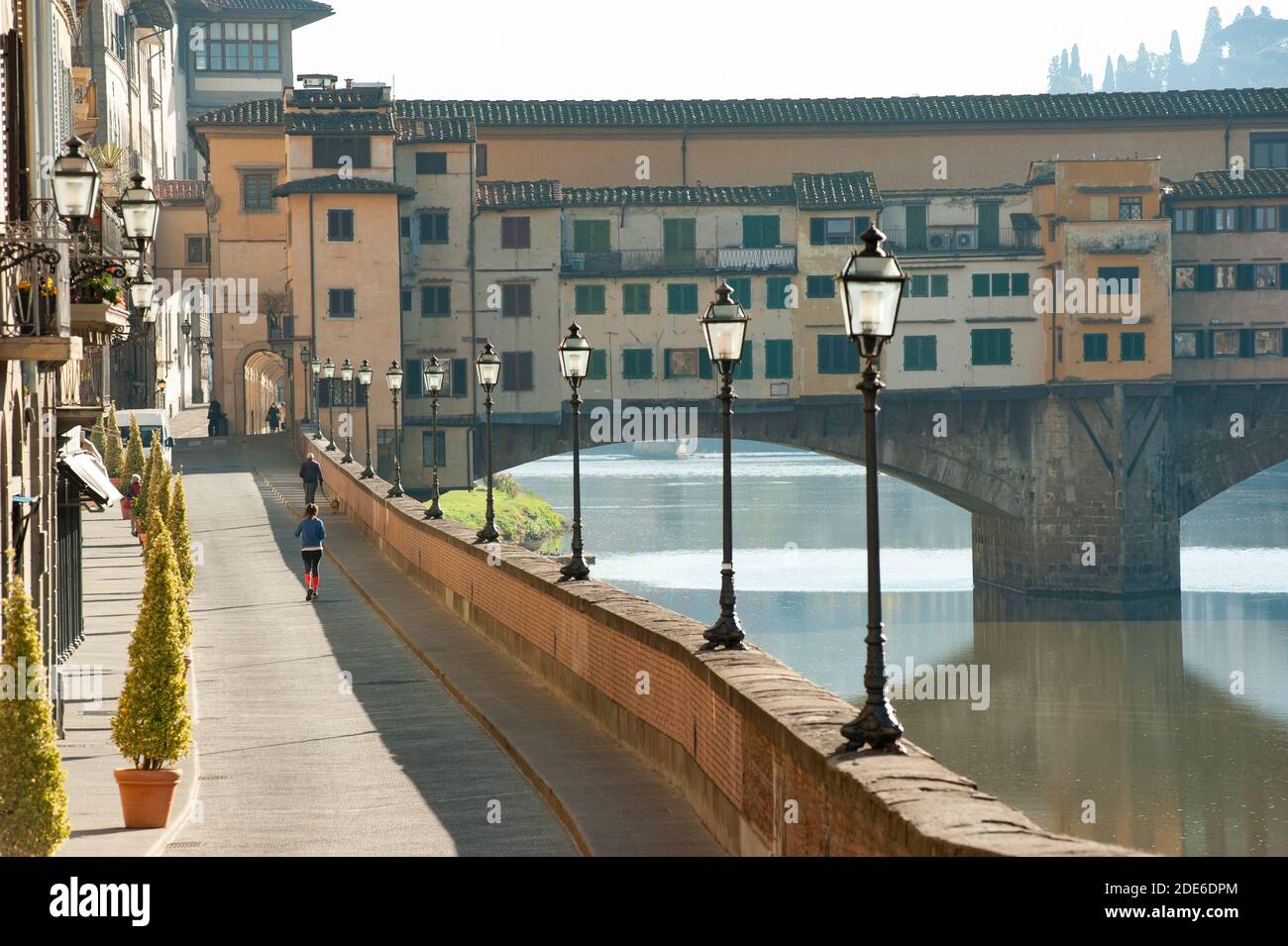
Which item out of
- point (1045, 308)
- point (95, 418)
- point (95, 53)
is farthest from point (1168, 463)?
point (95, 418)

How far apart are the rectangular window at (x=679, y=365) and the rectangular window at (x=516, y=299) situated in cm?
383

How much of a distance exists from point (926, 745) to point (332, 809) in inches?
1303

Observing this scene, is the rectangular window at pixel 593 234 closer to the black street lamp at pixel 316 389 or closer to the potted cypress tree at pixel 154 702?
the black street lamp at pixel 316 389

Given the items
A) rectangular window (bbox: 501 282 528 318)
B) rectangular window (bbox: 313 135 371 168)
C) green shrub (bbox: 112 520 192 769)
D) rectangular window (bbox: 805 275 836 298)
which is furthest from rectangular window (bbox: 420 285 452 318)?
green shrub (bbox: 112 520 192 769)

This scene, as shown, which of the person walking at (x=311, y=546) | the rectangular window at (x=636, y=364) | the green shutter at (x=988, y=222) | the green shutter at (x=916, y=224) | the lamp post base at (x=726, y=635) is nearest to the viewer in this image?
the lamp post base at (x=726, y=635)

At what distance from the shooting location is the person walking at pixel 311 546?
3312 cm

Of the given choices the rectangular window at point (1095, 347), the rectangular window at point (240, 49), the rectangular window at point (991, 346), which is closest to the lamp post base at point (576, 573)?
the rectangular window at point (991, 346)

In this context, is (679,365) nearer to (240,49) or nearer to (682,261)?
(682,261)

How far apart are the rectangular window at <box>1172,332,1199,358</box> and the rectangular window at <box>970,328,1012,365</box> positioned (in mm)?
6539

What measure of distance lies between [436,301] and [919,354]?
1897 centimetres

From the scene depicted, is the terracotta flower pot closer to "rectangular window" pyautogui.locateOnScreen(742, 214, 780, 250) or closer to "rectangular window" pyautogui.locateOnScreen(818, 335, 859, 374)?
"rectangular window" pyautogui.locateOnScreen(742, 214, 780, 250)

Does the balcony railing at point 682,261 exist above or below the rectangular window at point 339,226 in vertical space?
below
